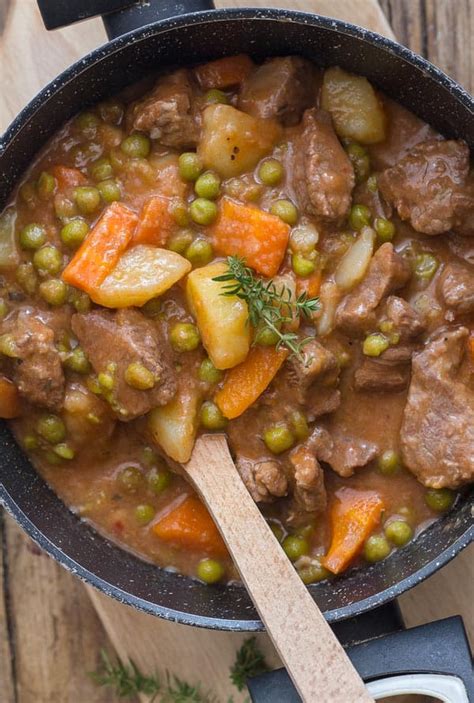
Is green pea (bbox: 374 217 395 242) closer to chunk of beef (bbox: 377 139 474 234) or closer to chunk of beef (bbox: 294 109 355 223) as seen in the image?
chunk of beef (bbox: 377 139 474 234)

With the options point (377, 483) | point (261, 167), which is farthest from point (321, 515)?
point (261, 167)

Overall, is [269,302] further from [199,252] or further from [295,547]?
[295,547]

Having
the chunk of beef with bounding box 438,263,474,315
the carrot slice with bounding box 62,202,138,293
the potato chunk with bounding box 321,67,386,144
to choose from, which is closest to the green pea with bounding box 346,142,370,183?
the potato chunk with bounding box 321,67,386,144

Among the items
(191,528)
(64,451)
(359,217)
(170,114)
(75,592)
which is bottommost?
(75,592)

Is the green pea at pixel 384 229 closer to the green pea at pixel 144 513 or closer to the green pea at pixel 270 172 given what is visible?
the green pea at pixel 270 172

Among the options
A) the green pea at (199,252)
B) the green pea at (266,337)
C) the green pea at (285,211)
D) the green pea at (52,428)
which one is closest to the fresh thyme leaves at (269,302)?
the green pea at (266,337)

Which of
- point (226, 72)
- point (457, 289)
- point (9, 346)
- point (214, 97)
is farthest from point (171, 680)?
point (226, 72)
